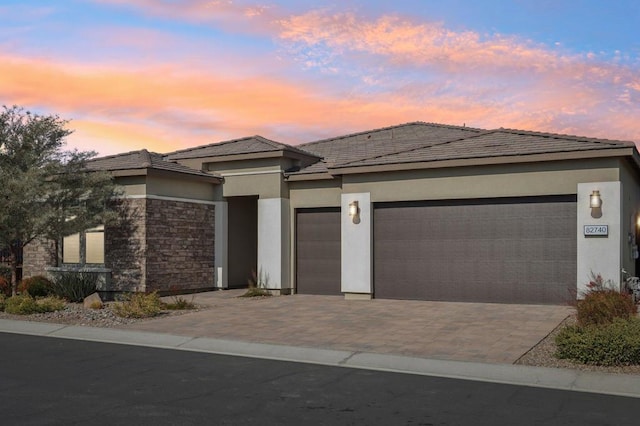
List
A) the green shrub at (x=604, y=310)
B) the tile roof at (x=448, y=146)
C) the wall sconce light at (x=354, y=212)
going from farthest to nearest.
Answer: the wall sconce light at (x=354, y=212) < the tile roof at (x=448, y=146) < the green shrub at (x=604, y=310)

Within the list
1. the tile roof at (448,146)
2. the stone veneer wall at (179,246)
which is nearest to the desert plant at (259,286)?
the stone veneer wall at (179,246)

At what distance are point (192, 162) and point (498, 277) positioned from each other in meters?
11.9

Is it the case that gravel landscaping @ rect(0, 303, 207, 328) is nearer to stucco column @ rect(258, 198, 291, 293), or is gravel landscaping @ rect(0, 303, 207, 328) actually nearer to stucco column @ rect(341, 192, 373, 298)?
stucco column @ rect(258, 198, 291, 293)

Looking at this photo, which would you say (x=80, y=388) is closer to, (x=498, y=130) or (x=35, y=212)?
(x=35, y=212)

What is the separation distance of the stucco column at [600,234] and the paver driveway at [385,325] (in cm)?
130

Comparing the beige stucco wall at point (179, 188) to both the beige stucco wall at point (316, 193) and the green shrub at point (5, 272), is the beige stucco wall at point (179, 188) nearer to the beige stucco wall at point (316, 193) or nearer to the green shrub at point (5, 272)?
the beige stucco wall at point (316, 193)

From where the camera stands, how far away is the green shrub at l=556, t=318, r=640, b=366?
9742 millimetres

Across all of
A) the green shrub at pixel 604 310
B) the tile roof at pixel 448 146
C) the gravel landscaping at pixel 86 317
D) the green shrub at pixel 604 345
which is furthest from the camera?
the tile roof at pixel 448 146

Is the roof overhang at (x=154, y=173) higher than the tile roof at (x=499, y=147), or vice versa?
the tile roof at (x=499, y=147)

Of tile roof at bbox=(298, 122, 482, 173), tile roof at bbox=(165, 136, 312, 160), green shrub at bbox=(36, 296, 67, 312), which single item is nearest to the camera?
green shrub at bbox=(36, 296, 67, 312)

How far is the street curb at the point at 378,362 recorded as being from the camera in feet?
29.5

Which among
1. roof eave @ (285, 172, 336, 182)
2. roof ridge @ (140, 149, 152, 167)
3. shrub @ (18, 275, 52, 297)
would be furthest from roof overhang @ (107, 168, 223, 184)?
shrub @ (18, 275, 52, 297)

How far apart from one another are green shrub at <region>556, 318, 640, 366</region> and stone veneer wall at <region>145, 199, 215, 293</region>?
1354cm

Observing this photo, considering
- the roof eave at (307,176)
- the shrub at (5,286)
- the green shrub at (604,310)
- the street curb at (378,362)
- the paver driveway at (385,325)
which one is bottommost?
the street curb at (378,362)
